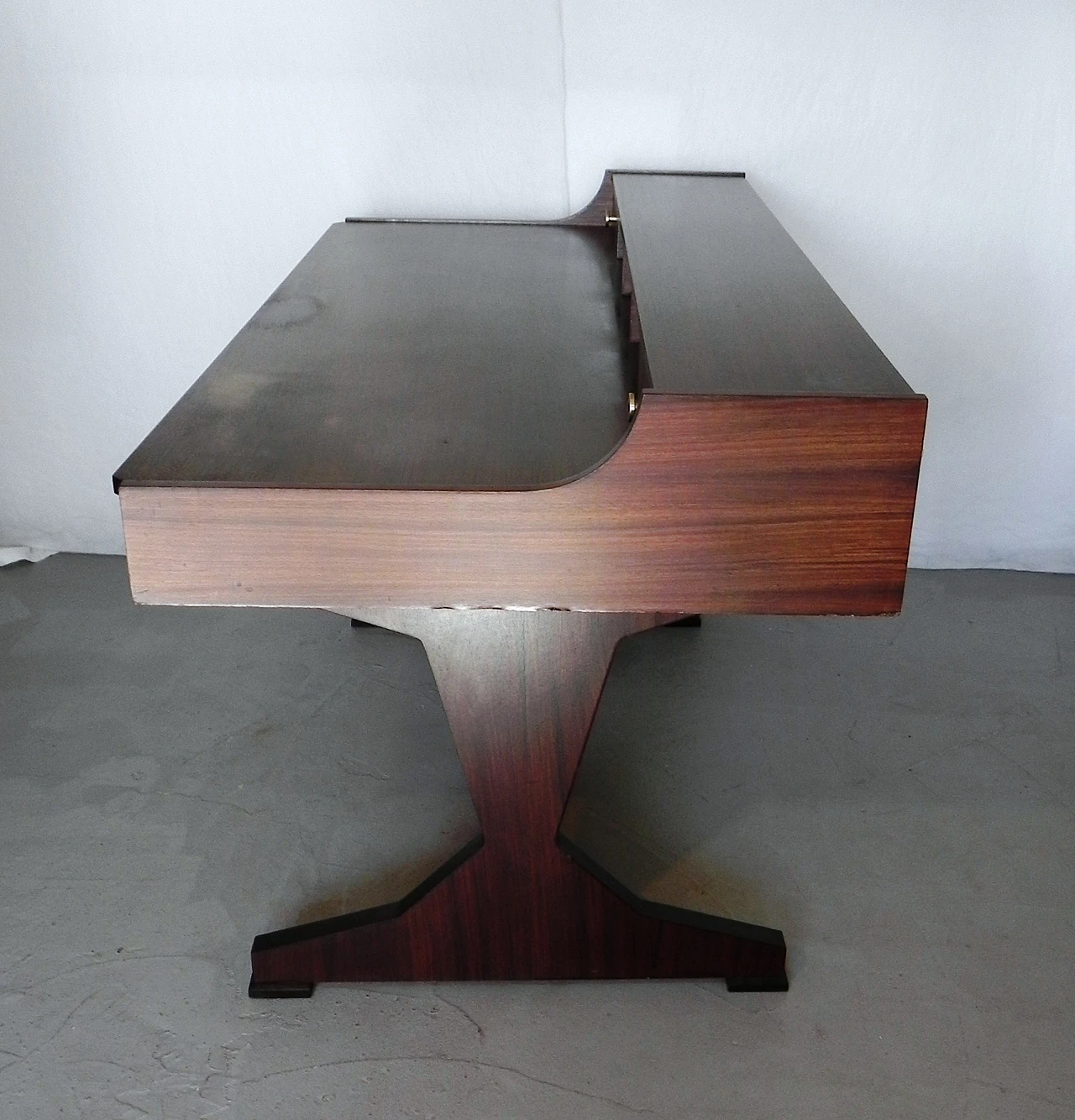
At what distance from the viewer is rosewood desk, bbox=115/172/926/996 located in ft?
3.47

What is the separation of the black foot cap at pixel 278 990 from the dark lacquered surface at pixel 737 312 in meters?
0.94

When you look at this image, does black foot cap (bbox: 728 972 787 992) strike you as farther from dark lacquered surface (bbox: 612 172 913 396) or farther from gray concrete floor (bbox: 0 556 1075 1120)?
dark lacquered surface (bbox: 612 172 913 396)

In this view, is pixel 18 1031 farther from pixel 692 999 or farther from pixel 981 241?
pixel 981 241

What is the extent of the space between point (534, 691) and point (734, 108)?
4.44 ft

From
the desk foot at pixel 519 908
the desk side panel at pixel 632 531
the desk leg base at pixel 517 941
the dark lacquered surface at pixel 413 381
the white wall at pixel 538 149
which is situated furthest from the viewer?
the white wall at pixel 538 149

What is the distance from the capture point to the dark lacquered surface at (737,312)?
3.49 feet

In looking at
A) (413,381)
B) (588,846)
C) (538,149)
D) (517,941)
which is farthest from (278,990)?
(538,149)

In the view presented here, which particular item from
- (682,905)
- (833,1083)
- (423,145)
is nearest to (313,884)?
(682,905)

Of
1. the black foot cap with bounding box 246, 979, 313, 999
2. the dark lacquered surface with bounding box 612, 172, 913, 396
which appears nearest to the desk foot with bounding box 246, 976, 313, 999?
the black foot cap with bounding box 246, 979, 313, 999

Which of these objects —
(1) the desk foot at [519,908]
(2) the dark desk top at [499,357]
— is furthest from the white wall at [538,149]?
(1) the desk foot at [519,908]

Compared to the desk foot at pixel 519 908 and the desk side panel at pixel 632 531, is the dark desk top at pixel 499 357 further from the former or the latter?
the desk foot at pixel 519 908

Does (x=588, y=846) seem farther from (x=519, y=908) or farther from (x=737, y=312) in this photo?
(x=737, y=312)

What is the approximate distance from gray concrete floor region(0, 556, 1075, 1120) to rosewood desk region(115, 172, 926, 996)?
105mm

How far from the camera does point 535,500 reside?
1.08m
